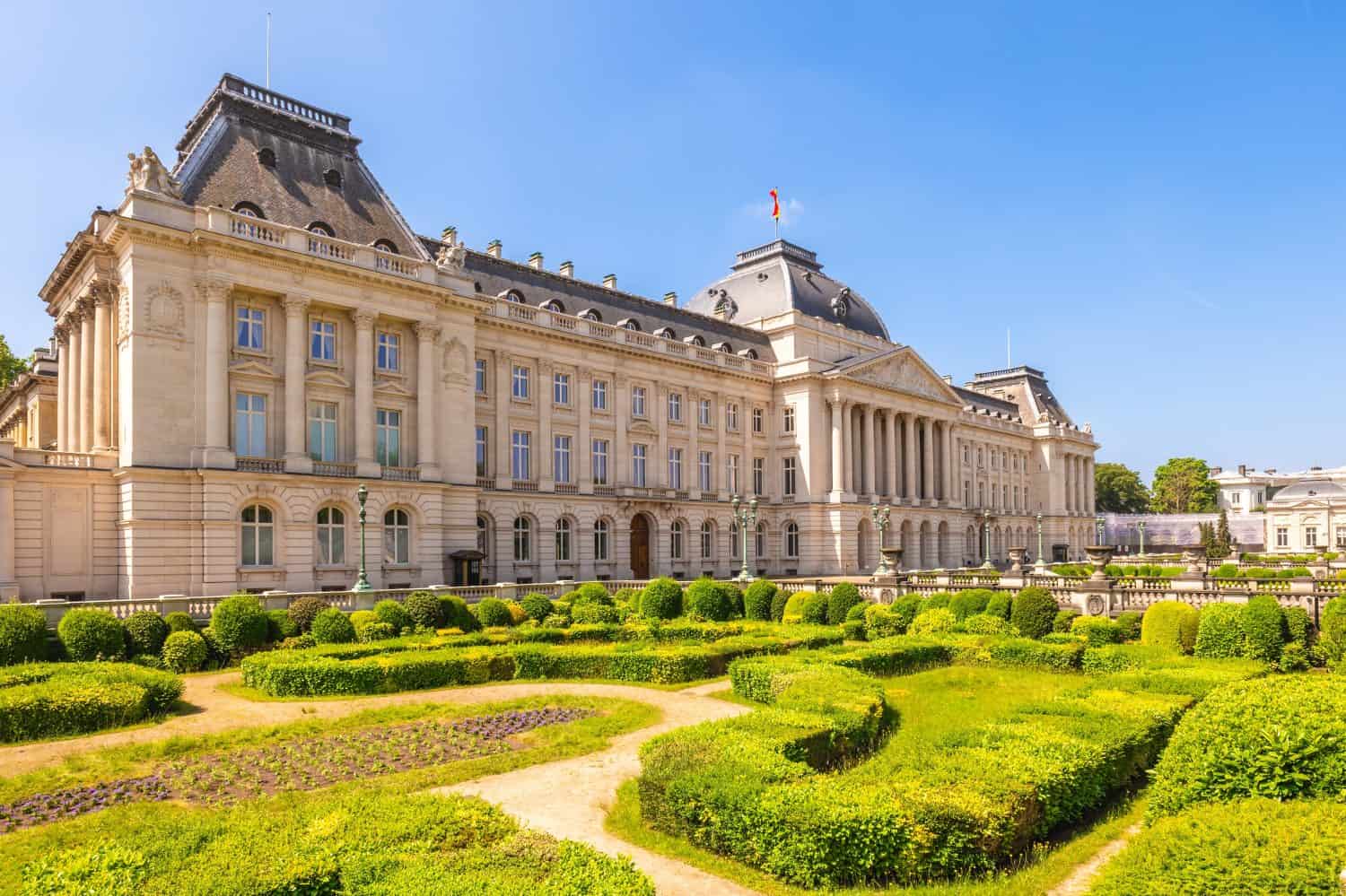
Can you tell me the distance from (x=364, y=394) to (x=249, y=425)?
200 inches

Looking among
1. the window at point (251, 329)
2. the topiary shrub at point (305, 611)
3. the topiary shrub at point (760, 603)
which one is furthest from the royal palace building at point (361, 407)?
the topiary shrub at point (760, 603)

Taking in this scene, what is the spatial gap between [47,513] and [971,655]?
34.4 meters

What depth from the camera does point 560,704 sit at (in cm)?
1969

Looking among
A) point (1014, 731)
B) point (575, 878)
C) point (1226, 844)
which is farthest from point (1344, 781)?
point (575, 878)

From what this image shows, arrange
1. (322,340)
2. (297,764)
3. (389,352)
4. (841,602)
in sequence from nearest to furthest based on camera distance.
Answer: (297,764)
(841,602)
(322,340)
(389,352)

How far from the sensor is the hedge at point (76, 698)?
657 inches

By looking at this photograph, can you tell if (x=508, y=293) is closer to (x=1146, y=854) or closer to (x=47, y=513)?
(x=47, y=513)

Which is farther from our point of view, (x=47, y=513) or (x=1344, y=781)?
(x=47, y=513)

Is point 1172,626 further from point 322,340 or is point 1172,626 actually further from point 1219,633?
point 322,340

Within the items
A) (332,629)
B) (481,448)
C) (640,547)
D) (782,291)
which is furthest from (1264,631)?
(782,291)

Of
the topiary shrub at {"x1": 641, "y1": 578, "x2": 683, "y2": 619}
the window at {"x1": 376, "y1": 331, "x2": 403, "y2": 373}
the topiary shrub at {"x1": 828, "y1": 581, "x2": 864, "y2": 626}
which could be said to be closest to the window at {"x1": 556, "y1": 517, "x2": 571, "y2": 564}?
the window at {"x1": 376, "y1": 331, "x2": 403, "y2": 373}

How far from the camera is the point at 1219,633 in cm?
2412

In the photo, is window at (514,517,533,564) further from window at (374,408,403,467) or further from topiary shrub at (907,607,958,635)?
topiary shrub at (907,607,958,635)

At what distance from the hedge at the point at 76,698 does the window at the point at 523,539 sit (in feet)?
95.8
